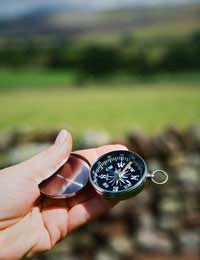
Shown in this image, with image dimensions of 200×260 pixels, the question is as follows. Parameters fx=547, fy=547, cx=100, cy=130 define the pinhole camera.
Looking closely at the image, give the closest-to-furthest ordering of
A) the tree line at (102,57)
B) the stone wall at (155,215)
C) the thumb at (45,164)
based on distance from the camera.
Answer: the thumb at (45,164) < the stone wall at (155,215) < the tree line at (102,57)

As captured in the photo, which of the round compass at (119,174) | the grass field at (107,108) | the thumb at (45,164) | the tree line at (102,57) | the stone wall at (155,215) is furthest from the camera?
the tree line at (102,57)

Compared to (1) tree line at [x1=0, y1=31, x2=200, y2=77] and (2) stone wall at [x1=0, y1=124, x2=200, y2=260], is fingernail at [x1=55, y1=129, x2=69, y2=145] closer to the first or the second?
(2) stone wall at [x1=0, y1=124, x2=200, y2=260]

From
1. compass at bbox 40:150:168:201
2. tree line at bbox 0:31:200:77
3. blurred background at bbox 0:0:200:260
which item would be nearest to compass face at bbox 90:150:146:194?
compass at bbox 40:150:168:201

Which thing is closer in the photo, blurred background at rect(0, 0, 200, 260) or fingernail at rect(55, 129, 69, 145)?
fingernail at rect(55, 129, 69, 145)

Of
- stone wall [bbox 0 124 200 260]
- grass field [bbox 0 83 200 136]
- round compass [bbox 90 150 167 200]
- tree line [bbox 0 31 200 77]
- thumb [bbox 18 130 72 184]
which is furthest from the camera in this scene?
tree line [bbox 0 31 200 77]

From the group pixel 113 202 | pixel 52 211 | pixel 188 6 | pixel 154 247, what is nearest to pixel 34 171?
pixel 52 211

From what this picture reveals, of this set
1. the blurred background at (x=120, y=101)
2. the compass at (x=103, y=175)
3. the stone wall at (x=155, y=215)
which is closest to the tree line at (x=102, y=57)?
the blurred background at (x=120, y=101)

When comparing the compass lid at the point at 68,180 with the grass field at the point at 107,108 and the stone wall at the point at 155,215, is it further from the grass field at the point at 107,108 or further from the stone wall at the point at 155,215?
the grass field at the point at 107,108

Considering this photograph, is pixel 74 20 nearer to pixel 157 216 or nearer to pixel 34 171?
pixel 157 216
